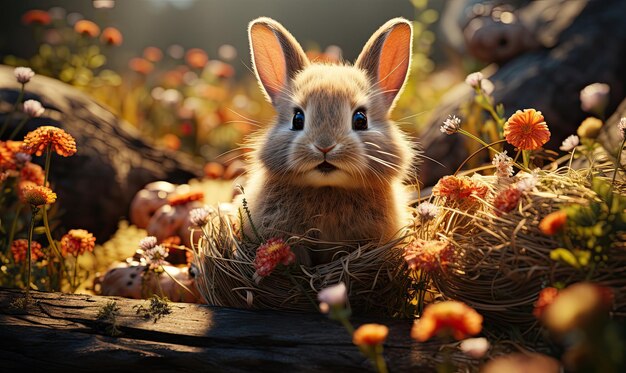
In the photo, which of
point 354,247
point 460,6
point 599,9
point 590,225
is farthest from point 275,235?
point 460,6

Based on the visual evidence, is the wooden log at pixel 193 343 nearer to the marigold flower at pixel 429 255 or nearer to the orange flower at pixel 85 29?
the marigold flower at pixel 429 255

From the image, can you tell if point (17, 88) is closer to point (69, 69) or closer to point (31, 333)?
point (69, 69)

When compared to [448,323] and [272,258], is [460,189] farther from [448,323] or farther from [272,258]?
[448,323]

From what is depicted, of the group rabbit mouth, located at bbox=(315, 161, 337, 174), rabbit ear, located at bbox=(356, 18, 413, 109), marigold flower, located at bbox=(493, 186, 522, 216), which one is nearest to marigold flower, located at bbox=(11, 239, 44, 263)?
rabbit mouth, located at bbox=(315, 161, 337, 174)

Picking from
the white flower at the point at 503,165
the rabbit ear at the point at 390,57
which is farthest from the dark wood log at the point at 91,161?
the white flower at the point at 503,165

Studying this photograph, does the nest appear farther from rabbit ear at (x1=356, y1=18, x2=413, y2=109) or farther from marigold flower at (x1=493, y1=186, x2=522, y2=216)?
rabbit ear at (x1=356, y1=18, x2=413, y2=109)

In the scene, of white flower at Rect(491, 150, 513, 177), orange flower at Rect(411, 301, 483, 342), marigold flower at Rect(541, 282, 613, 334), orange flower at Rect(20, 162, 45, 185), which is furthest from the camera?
orange flower at Rect(20, 162, 45, 185)

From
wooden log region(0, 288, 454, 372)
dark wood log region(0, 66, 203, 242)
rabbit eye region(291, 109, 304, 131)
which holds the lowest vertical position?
wooden log region(0, 288, 454, 372)

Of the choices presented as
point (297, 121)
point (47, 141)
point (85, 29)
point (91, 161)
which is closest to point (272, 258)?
point (297, 121)
